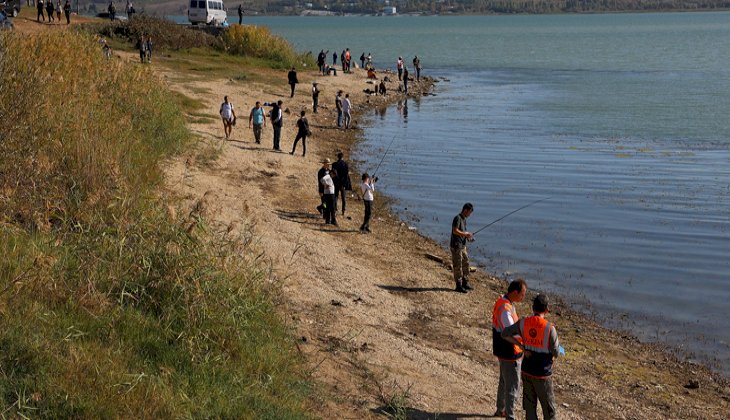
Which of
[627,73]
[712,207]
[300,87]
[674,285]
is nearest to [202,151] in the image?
[674,285]

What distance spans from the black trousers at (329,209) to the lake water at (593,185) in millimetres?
3023

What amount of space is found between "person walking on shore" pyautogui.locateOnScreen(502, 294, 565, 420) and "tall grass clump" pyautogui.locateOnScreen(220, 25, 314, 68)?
43.7 meters

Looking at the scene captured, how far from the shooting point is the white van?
6028 cm

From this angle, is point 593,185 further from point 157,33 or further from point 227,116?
point 157,33

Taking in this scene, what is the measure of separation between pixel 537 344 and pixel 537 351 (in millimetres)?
81

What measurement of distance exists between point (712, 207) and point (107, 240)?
1895 centimetres

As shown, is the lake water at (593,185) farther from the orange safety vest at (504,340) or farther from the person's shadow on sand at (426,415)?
the orange safety vest at (504,340)

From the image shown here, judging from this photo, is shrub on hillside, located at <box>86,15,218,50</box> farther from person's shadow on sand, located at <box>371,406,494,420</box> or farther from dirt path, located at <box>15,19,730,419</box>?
person's shadow on sand, located at <box>371,406,494,420</box>

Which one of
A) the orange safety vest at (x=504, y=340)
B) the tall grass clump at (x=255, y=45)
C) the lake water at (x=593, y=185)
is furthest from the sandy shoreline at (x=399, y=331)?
the tall grass clump at (x=255, y=45)

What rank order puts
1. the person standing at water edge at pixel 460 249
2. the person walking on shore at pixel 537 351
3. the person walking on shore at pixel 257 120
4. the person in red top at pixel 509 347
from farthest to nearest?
the person walking on shore at pixel 257 120 < the person standing at water edge at pixel 460 249 < the person in red top at pixel 509 347 < the person walking on shore at pixel 537 351

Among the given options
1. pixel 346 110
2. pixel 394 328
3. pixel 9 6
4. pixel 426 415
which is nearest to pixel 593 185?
pixel 346 110

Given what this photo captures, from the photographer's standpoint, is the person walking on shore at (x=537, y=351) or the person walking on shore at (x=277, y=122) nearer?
the person walking on shore at (x=537, y=351)

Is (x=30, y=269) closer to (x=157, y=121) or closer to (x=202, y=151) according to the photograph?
(x=157, y=121)

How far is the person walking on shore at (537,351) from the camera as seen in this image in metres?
9.77
